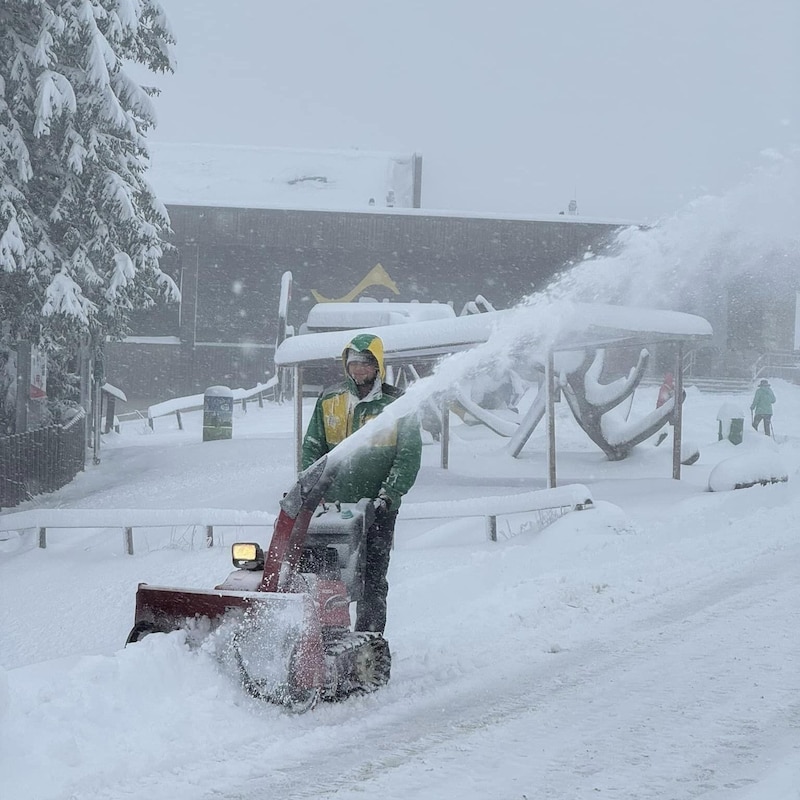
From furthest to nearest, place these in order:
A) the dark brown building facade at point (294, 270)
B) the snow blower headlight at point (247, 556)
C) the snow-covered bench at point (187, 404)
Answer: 1. the dark brown building facade at point (294, 270)
2. the snow-covered bench at point (187, 404)
3. the snow blower headlight at point (247, 556)

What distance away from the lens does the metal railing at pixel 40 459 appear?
48.4 ft

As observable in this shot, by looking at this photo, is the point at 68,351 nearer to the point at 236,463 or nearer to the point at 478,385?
the point at 236,463

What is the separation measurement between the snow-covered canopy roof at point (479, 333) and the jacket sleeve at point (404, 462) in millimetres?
6764

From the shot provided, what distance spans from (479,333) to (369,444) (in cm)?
790

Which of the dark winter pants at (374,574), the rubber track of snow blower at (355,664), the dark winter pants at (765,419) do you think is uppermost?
the dark winter pants at (374,574)

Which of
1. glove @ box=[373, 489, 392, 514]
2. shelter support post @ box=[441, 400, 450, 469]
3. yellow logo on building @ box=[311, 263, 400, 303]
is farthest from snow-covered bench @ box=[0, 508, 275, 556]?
yellow logo on building @ box=[311, 263, 400, 303]

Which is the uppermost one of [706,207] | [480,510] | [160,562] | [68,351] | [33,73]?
[33,73]

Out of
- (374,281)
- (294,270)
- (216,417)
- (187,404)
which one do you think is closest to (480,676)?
(216,417)

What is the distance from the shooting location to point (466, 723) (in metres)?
4.60

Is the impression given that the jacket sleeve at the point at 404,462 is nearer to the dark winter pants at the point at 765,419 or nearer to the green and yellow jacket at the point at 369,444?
the green and yellow jacket at the point at 369,444

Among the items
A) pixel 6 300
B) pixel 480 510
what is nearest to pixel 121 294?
pixel 6 300

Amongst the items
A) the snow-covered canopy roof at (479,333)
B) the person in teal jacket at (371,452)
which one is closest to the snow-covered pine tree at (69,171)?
the snow-covered canopy roof at (479,333)

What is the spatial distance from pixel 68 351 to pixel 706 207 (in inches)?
433

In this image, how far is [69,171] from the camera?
14.7m
